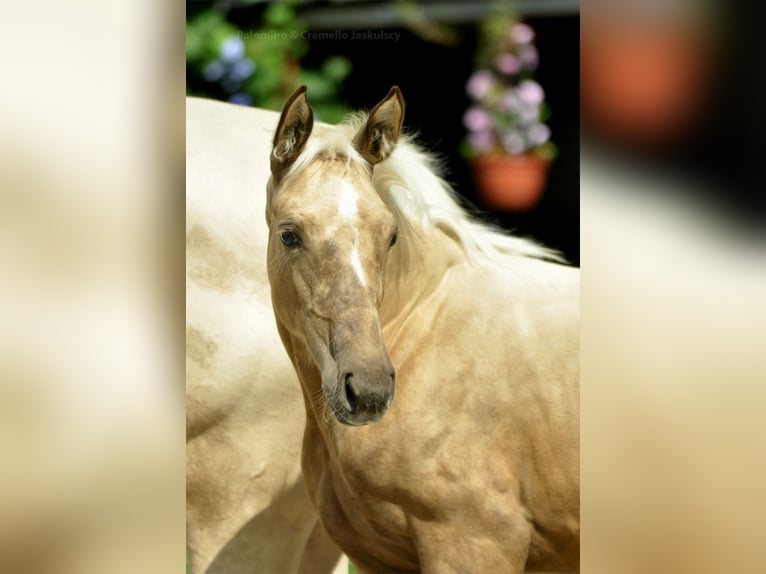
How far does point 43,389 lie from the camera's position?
2350 mm

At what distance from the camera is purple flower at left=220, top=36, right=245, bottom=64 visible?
228cm

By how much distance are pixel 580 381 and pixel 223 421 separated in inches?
39.0

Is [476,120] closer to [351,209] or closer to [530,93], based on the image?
[530,93]

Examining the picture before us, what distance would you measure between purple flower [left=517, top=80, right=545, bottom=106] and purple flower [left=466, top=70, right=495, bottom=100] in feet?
0.27

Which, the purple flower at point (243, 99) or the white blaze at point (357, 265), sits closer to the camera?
the white blaze at point (357, 265)

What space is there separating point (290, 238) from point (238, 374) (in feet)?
1.38

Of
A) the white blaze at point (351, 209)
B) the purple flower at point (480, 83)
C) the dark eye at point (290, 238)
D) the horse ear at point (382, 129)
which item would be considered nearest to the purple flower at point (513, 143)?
the purple flower at point (480, 83)

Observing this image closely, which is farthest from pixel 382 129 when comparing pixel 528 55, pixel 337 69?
pixel 528 55

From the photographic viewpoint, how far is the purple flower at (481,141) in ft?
7.34

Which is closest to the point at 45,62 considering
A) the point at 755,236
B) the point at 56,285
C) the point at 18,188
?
the point at 18,188

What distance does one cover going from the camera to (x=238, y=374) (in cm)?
228

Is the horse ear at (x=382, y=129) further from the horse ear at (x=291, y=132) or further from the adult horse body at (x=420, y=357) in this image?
the horse ear at (x=291, y=132)

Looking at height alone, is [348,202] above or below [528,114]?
below

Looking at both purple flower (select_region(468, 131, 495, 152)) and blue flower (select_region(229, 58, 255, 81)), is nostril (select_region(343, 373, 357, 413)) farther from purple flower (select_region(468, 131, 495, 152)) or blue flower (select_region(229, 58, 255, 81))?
blue flower (select_region(229, 58, 255, 81))
